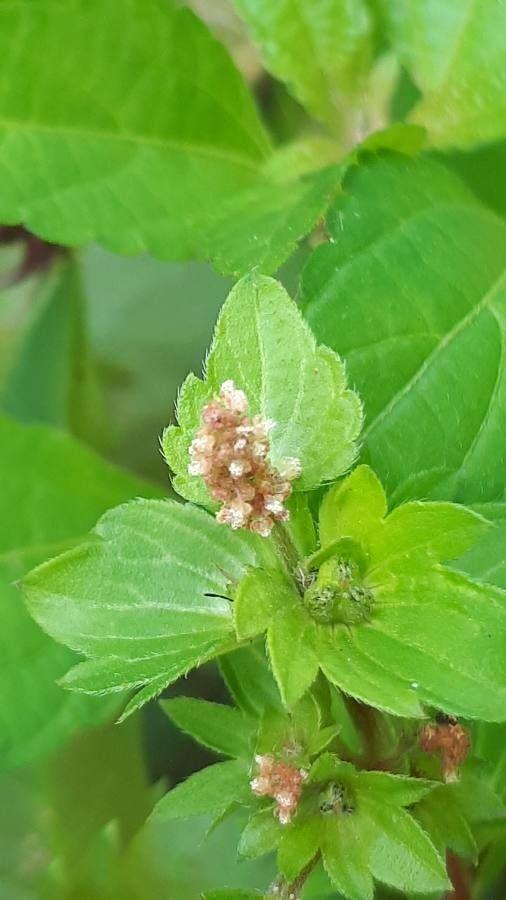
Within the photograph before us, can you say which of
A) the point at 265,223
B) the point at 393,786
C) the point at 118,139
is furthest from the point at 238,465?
the point at 118,139

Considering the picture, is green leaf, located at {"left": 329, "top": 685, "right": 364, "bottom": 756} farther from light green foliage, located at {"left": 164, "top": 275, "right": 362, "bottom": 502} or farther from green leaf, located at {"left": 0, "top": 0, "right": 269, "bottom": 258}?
green leaf, located at {"left": 0, "top": 0, "right": 269, "bottom": 258}

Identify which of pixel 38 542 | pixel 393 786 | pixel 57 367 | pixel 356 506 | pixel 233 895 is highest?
pixel 356 506

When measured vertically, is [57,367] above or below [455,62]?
below

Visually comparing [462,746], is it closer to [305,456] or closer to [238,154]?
[305,456]

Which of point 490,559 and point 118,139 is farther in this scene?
point 118,139

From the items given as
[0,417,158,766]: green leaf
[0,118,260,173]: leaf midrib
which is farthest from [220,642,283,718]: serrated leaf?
[0,118,260,173]: leaf midrib

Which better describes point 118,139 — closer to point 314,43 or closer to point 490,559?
point 314,43

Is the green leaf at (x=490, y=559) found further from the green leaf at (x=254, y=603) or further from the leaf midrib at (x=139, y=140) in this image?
the leaf midrib at (x=139, y=140)
